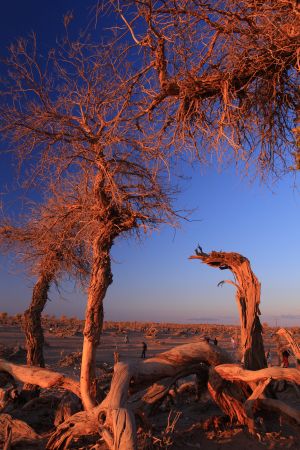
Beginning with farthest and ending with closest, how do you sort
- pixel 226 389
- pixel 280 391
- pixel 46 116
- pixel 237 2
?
pixel 280 391 → pixel 46 116 → pixel 226 389 → pixel 237 2

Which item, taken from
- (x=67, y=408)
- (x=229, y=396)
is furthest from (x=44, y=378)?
(x=229, y=396)

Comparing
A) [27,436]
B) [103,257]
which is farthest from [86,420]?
[103,257]

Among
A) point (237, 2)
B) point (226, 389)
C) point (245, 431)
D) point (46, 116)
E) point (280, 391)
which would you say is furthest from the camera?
point (280, 391)

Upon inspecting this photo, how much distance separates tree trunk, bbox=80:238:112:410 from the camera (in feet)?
26.6

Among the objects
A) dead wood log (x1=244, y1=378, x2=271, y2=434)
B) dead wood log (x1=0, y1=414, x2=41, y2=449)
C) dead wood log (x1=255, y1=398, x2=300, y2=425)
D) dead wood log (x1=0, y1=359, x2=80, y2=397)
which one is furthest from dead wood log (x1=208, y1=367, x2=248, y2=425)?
dead wood log (x1=0, y1=414, x2=41, y2=449)

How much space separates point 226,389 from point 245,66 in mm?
5251

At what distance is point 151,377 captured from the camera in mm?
7344

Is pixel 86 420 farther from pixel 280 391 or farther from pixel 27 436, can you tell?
pixel 280 391

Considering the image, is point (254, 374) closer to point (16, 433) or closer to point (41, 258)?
point (16, 433)

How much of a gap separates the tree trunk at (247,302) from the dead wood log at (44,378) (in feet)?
10.8

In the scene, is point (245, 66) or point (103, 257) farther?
point (103, 257)

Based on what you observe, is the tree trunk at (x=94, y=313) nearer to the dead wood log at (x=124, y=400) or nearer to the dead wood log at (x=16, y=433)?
the dead wood log at (x=16, y=433)

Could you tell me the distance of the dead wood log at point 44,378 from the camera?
8168 mm

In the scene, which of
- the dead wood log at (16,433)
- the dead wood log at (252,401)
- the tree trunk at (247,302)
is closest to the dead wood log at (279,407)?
the dead wood log at (252,401)
